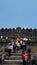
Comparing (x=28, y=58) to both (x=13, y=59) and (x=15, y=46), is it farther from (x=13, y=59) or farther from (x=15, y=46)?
(x=15, y=46)

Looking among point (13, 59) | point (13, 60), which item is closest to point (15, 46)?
point (13, 59)

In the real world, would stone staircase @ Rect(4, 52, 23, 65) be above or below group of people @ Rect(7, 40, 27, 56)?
below

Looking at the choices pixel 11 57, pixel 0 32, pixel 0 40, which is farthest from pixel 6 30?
pixel 11 57

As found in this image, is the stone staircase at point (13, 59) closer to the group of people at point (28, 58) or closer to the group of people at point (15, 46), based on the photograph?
the group of people at point (15, 46)

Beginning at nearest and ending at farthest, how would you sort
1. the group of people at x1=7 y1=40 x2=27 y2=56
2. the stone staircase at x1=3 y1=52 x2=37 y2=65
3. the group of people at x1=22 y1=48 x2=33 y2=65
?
the group of people at x1=22 y1=48 x2=33 y2=65 → the stone staircase at x1=3 y1=52 x2=37 y2=65 → the group of people at x1=7 y1=40 x2=27 y2=56

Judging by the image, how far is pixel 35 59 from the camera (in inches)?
1112

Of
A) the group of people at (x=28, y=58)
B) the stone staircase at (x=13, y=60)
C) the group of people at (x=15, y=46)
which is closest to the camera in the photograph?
the group of people at (x=28, y=58)

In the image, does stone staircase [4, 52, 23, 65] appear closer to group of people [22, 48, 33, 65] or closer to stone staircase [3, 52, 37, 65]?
stone staircase [3, 52, 37, 65]

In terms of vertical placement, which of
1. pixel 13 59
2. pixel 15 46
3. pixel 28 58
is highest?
pixel 15 46

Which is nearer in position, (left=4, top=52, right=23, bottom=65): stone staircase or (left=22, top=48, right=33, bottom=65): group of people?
(left=22, top=48, right=33, bottom=65): group of people

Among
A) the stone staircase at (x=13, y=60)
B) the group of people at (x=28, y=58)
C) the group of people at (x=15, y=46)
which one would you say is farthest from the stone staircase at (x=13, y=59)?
the group of people at (x=28, y=58)

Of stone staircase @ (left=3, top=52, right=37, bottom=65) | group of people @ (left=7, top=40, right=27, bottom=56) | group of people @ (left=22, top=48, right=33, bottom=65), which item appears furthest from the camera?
group of people @ (left=7, top=40, right=27, bottom=56)

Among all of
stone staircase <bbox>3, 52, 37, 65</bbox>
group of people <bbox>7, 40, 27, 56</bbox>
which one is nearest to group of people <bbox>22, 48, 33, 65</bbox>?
stone staircase <bbox>3, 52, 37, 65</bbox>

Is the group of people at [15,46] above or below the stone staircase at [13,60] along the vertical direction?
above
